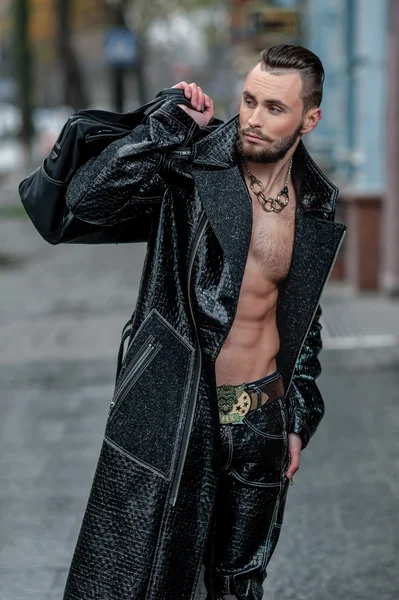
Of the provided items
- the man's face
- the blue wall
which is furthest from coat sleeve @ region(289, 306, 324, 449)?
the blue wall

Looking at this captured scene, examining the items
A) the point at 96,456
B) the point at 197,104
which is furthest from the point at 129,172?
the point at 96,456

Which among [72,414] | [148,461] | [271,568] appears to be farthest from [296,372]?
[72,414]

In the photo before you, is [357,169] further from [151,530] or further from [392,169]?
[151,530]

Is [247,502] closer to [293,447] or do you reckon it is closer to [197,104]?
[293,447]

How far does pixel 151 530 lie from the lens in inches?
115

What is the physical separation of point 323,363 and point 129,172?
19.1 ft

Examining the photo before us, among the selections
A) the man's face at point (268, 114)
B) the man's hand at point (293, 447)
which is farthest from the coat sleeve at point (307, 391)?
the man's face at point (268, 114)

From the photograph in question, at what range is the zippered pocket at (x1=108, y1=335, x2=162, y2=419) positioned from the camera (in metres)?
2.97

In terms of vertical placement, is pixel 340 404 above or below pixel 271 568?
below

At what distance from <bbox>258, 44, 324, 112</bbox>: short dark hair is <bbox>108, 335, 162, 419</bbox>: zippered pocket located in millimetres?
742

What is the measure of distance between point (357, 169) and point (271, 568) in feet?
29.0

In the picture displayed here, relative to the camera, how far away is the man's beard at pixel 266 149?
297cm

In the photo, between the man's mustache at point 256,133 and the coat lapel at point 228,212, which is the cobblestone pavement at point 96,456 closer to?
the coat lapel at point 228,212

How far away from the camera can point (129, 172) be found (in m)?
2.90
